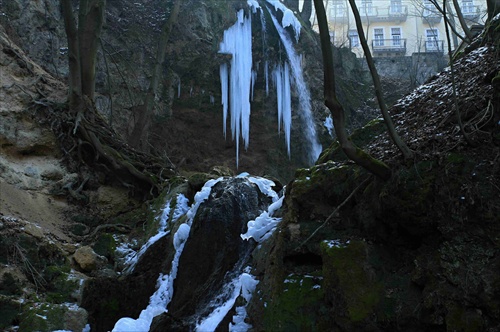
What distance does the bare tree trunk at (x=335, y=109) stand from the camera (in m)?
4.29

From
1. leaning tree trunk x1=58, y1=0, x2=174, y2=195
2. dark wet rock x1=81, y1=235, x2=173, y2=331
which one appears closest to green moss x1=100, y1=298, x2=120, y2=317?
dark wet rock x1=81, y1=235, x2=173, y2=331

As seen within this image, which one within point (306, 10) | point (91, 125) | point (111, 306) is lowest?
point (111, 306)

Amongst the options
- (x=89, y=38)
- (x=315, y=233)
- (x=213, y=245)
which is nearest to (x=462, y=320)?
(x=315, y=233)

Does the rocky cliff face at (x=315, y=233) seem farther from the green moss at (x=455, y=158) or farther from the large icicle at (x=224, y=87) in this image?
the large icicle at (x=224, y=87)

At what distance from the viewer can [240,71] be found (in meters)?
15.8

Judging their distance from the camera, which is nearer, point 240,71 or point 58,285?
point 58,285

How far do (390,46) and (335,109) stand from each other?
33342 mm

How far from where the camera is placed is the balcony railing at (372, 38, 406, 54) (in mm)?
33125

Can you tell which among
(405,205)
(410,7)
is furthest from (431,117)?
(410,7)

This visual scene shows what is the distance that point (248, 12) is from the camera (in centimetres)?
1673

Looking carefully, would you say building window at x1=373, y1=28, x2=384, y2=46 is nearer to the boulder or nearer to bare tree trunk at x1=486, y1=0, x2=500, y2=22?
bare tree trunk at x1=486, y1=0, x2=500, y2=22

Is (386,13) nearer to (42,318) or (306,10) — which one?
(306,10)

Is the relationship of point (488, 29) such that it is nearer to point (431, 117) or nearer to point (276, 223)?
point (431, 117)

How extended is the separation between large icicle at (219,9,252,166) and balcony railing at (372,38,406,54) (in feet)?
62.4
